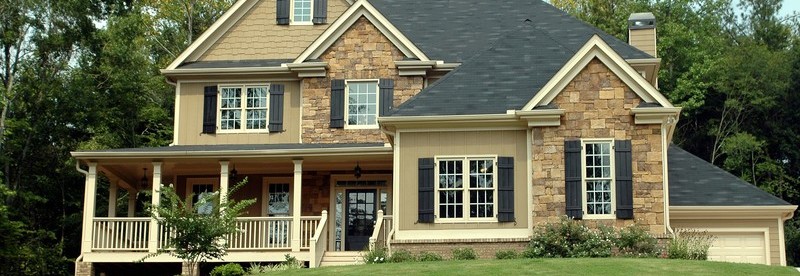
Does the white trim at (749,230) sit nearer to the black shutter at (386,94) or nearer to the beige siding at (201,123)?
the black shutter at (386,94)

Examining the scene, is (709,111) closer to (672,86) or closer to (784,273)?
(672,86)

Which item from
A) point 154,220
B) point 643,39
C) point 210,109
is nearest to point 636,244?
point 643,39

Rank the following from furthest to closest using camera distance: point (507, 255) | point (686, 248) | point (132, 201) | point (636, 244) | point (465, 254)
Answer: point (132, 201) → point (465, 254) → point (507, 255) → point (636, 244) → point (686, 248)

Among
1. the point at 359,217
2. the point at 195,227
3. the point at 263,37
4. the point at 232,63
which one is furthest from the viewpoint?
the point at 263,37

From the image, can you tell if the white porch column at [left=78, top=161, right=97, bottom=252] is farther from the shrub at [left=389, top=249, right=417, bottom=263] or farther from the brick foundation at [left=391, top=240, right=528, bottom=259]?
the shrub at [left=389, top=249, right=417, bottom=263]

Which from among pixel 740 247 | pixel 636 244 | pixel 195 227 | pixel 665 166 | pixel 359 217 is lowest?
pixel 740 247

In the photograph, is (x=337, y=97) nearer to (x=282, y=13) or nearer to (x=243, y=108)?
(x=243, y=108)

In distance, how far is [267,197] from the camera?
97.6 ft

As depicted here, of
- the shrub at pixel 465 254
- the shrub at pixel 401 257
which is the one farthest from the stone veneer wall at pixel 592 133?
the shrub at pixel 401 257

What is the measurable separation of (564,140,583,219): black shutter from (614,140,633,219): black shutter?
780mm

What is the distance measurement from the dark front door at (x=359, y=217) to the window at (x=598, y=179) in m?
6.42

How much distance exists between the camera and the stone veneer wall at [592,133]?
24.5 m

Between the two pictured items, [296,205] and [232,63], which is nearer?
[296,205]

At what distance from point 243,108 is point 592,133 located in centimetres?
961
